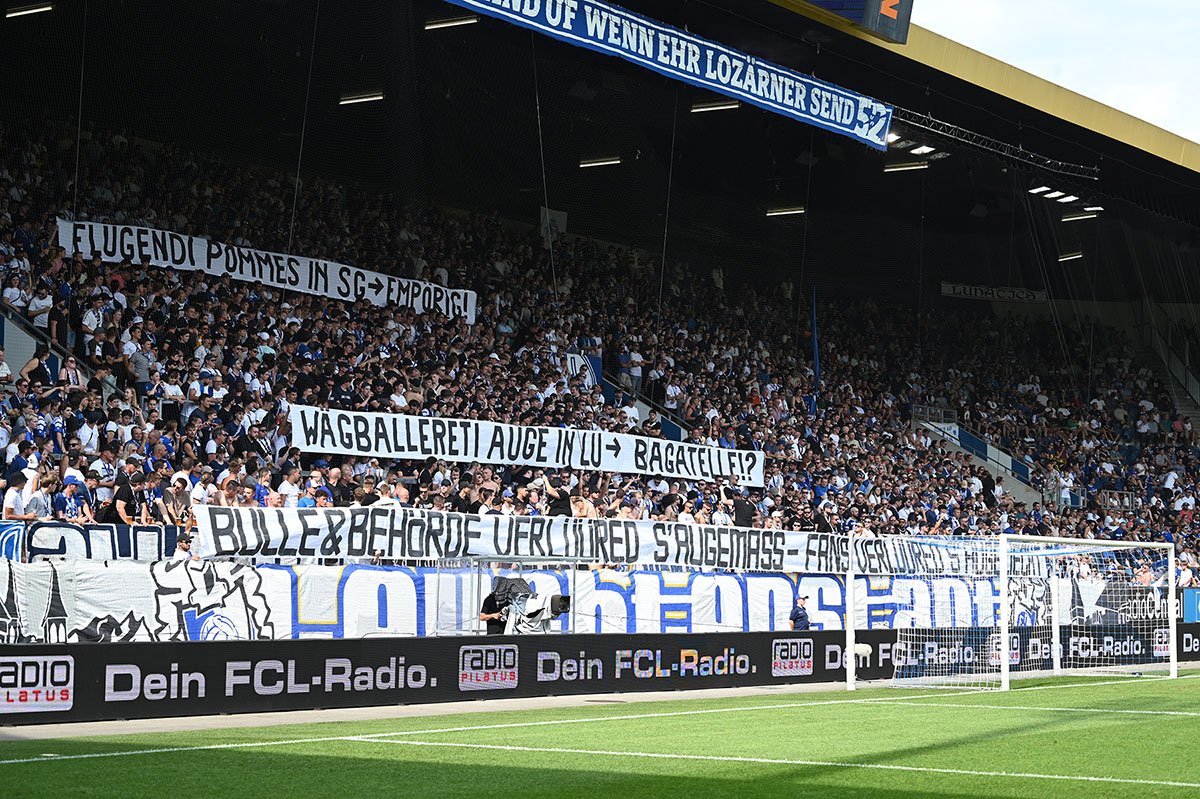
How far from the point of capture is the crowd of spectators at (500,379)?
19.3m

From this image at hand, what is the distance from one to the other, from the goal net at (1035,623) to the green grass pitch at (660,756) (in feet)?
14.9

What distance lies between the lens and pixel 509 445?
2420cm

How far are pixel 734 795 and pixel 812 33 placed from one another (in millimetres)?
19418

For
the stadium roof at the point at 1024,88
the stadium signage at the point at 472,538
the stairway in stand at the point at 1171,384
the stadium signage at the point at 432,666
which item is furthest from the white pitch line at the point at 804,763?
the stairway in stand at the point at 1171,384

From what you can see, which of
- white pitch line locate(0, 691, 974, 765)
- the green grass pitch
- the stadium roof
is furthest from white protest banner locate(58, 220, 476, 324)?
white pitch line locate(0, 691, 974, 765)

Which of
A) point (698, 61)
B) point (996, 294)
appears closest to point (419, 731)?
point (698, 61)

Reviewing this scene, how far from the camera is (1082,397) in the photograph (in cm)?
4034

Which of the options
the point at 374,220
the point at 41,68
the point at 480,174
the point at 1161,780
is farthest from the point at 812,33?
the point at 1161,780

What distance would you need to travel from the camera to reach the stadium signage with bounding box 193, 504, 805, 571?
619 inches

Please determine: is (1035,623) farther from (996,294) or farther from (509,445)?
(996,294)

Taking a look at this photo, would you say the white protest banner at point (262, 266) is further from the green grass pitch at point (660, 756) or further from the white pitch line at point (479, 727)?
the white pitch line at point (479, 727)

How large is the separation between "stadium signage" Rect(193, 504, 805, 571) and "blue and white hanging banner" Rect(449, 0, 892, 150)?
7293 millimetres

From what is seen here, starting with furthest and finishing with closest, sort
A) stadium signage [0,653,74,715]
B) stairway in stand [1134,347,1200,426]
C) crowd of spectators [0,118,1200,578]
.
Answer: stairway in stand [1134,347,1200,426]
crowd of spectators [0,118,1200,578]
stadium signage [0,653,74,715]

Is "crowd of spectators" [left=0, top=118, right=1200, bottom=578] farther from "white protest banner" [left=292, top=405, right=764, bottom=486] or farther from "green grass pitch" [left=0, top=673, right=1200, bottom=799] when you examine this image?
"green grass pitch" [left=0, top=673, right=1200, bottom=799]
